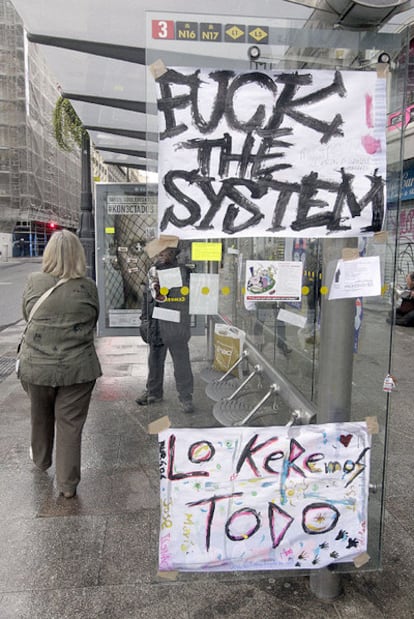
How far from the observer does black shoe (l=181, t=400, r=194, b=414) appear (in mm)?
2569

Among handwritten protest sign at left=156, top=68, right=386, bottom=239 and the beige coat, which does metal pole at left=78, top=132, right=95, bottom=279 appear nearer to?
the beige coat

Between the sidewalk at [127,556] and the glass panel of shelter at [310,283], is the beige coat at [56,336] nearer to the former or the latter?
the sidewalk at [127,556]

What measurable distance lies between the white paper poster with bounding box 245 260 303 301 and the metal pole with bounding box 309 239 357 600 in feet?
0.53

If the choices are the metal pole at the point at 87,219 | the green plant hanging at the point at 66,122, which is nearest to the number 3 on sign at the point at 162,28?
the metal pole at the point at 87,219

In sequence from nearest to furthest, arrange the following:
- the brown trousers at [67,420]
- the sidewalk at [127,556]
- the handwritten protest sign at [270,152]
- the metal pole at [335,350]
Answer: the handwritten protest sign at [270,152] < the metal pole at [335,350] < the sidewalk at [127,556] < the brown trousers at [67,420]

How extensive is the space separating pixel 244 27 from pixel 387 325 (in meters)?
1.47

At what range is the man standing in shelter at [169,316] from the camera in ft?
7.76

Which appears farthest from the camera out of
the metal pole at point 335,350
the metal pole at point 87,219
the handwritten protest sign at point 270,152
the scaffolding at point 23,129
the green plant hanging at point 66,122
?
the scaffolding at point 23,129

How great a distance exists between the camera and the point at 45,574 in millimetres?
2633

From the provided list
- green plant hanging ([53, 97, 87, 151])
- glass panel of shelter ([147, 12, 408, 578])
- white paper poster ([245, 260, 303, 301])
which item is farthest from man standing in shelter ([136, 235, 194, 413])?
green plant hanging ([53, 97, 87, 151])

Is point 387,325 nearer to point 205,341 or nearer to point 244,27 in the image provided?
point 205,341

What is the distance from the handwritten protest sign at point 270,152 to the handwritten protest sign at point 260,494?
0.93m

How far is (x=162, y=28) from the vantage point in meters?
2.13

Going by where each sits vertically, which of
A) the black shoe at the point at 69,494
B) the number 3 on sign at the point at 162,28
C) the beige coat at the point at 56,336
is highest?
the number 3 on sign at the point at 162,28
